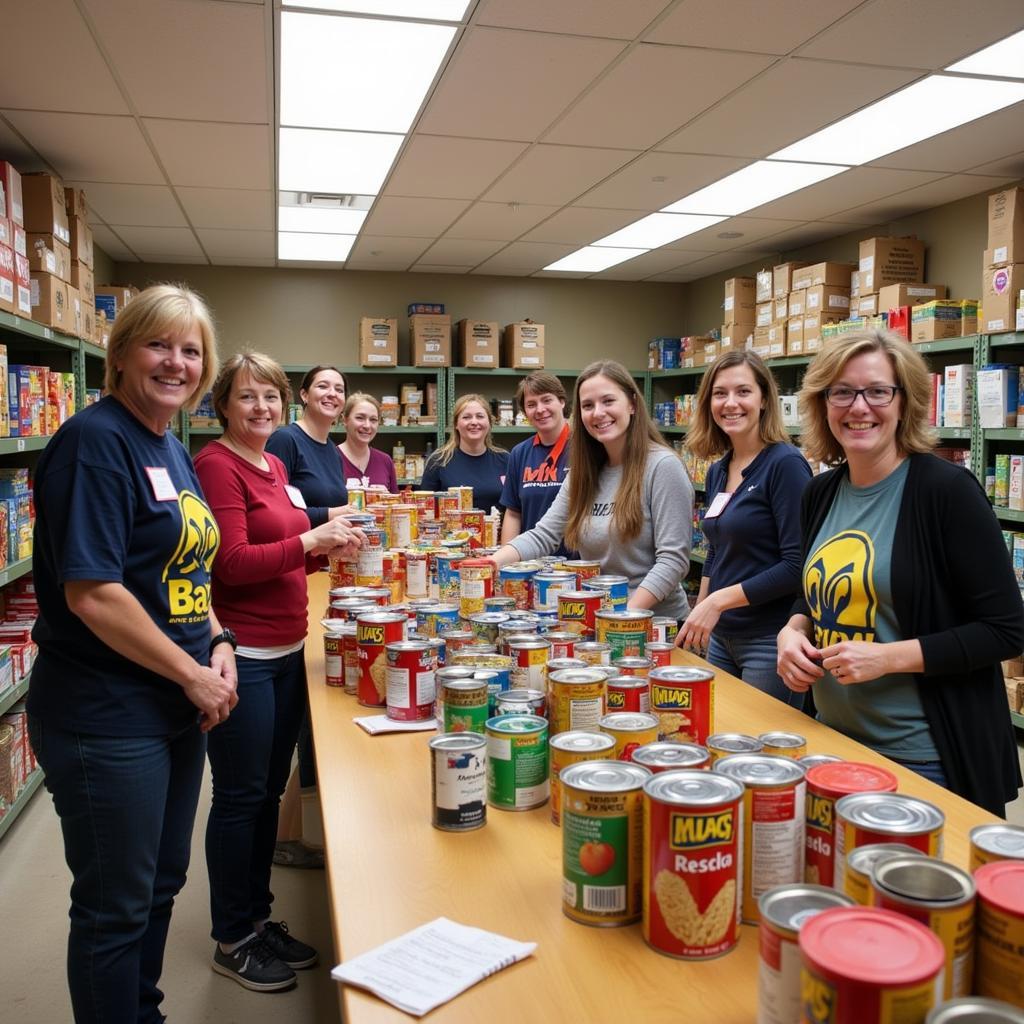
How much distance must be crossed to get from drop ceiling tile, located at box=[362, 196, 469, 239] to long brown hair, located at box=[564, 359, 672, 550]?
2.95m

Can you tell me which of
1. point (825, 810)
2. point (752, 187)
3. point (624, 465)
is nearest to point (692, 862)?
point (825, 810)

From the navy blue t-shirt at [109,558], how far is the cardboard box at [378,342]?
5.78m

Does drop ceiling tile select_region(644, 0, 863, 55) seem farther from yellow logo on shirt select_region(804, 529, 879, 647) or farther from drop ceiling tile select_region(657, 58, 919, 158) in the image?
yellow logo on shirt select_region(804, 529, 879, 647)

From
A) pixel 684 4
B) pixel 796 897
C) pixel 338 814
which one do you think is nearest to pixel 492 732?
pixel 338 814

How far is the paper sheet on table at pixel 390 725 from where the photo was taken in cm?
182

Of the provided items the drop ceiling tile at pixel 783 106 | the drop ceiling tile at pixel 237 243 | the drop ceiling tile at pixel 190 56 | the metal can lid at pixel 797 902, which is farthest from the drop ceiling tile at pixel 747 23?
the drop ceiling tile at pixel 237 243

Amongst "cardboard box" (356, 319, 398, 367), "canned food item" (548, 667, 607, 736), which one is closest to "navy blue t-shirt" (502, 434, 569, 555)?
"canned food item" (548, 667, 607, 736)

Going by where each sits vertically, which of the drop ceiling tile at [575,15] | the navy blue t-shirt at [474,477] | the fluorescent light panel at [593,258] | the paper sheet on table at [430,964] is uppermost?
the fluorescent light panel at [593,258]

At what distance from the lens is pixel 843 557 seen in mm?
1841

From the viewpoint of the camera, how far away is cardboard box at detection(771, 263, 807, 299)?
618 centimetres

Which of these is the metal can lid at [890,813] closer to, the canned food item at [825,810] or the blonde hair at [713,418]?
the canned food item at [825,810]

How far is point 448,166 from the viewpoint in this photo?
4.60m

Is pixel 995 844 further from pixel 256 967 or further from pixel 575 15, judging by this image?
pixel 575 15

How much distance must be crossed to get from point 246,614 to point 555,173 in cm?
338
